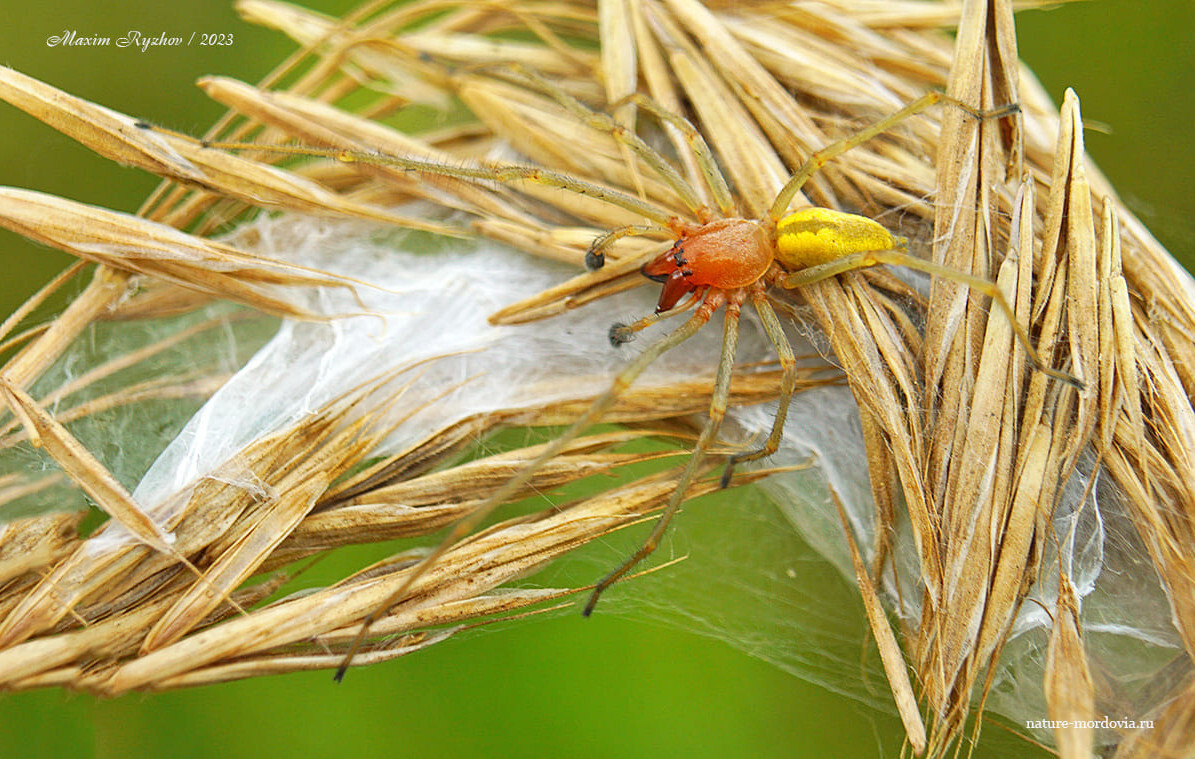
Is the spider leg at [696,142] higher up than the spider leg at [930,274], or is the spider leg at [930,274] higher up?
the spider leg at [696,142]

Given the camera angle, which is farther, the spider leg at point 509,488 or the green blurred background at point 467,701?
the green blurred background at point 467,701

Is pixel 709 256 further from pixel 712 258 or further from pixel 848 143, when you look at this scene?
pixel 848 143

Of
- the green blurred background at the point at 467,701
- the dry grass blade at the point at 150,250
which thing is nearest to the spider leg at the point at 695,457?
the green blurred background at the point at 467,701

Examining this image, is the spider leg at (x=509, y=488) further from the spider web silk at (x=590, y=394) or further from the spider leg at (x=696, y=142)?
the spider leg at (x=696, y=142)

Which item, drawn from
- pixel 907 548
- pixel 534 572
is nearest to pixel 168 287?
pixel 534 572

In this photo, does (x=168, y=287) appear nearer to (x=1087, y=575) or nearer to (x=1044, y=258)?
(x=1044, y=258)

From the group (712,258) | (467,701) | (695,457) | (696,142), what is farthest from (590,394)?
(467,701)
